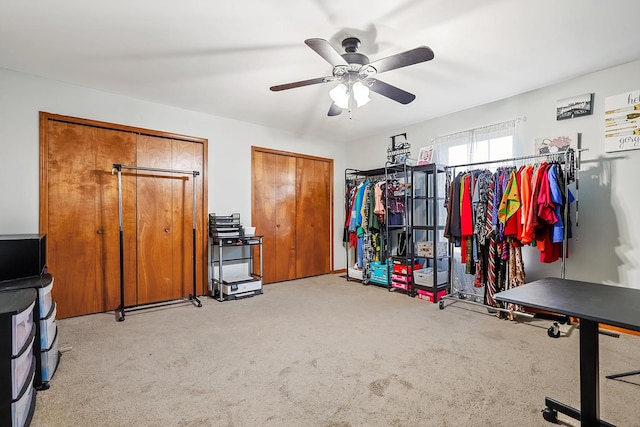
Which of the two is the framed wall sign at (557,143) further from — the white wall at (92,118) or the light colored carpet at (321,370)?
the white wall at (92,118)

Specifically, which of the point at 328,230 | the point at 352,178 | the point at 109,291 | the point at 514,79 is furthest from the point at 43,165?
the point at 514,79

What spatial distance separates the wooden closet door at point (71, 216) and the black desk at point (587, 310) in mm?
3903

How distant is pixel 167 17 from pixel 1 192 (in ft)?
7.89

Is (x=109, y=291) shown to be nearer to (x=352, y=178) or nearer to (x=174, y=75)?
(x=174, y=75)

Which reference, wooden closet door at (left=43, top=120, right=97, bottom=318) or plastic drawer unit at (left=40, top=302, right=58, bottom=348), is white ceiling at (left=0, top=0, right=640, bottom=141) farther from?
plastic drawer unit at (left=40, top=302, right=58, bottom=348)

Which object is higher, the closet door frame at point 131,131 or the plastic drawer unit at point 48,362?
the closet door frame at point 131,131

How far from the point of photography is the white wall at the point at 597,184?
279 cm

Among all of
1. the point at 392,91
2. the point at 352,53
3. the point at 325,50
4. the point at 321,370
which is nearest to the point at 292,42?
the point at 352,53

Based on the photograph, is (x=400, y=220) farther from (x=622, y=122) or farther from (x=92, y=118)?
(x=92, y=118)

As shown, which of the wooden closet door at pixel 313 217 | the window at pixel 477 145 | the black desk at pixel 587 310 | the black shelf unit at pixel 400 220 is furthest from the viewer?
the wooden closet door at pixel 313 217

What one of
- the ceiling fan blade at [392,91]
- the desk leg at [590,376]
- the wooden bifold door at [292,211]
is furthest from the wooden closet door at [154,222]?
the desk leg at [590,376]

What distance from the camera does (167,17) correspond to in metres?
2.12

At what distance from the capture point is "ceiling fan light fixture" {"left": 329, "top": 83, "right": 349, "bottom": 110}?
96.7 inches

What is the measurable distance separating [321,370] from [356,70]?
225 centimetres
